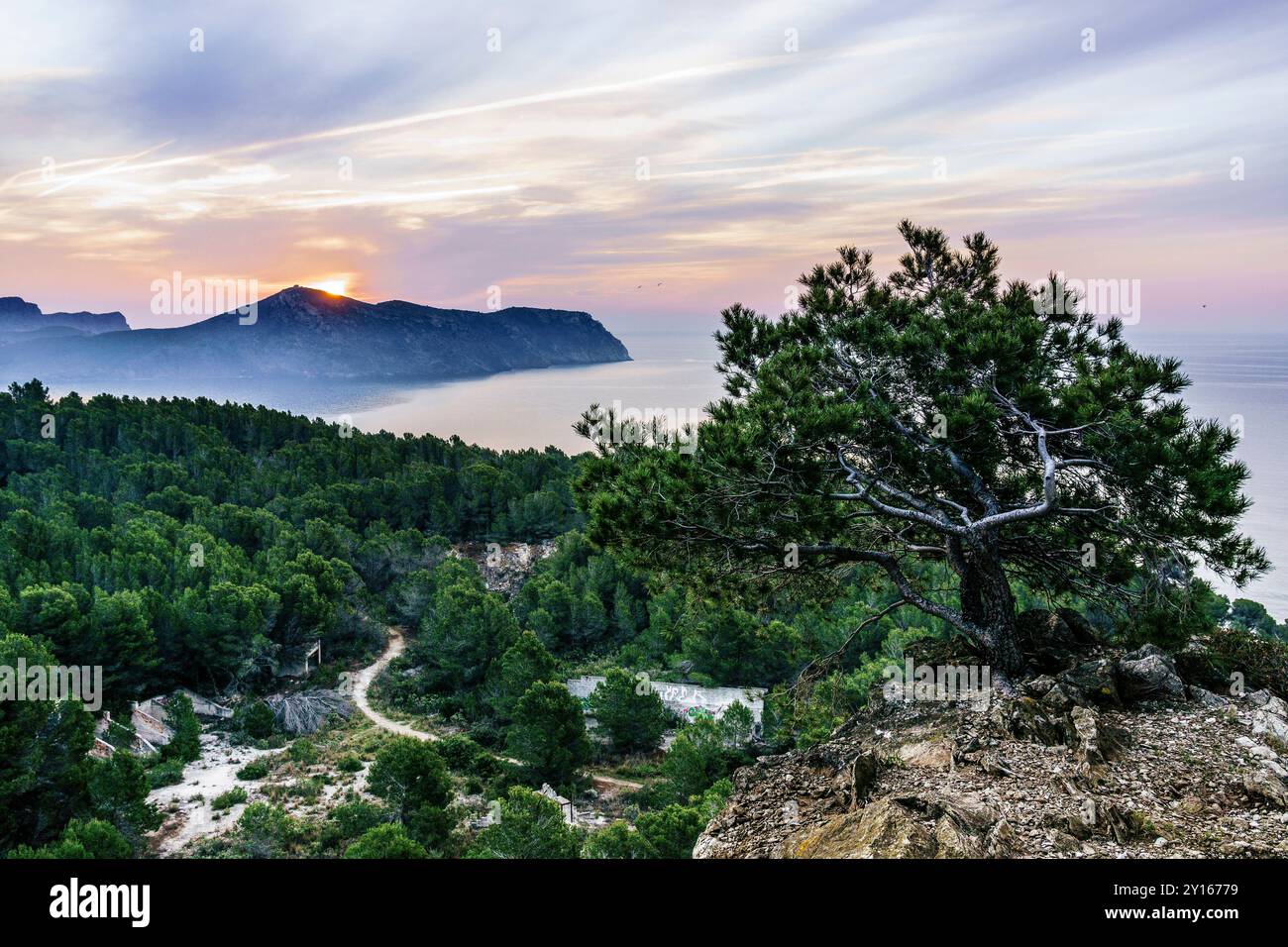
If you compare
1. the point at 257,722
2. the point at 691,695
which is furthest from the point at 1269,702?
the point at 257,722

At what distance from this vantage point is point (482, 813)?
20328 millimetres

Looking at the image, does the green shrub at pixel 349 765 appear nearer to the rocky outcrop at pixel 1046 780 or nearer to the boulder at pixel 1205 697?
the rocky outcrop at pixel 1046 780

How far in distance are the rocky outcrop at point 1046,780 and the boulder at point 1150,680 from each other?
1 centimetres

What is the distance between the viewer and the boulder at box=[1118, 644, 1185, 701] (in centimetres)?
767

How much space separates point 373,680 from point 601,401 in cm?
A: 4798

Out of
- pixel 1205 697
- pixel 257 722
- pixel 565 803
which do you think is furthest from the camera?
pixel 257 722

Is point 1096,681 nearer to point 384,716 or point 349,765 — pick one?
point 349,765

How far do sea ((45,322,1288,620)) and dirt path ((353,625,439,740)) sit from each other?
47.0ft

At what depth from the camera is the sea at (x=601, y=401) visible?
4084 centimetres

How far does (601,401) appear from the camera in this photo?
3004 inches

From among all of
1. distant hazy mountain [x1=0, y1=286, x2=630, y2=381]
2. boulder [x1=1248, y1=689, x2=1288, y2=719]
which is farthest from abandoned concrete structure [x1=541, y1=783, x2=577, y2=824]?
distant hazy mountain [x1=0, y1=286, x2=630, y2=381]

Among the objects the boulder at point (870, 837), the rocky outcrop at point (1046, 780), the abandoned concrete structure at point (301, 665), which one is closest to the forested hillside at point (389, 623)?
the abandoned concrete structure at point (301, 665)
